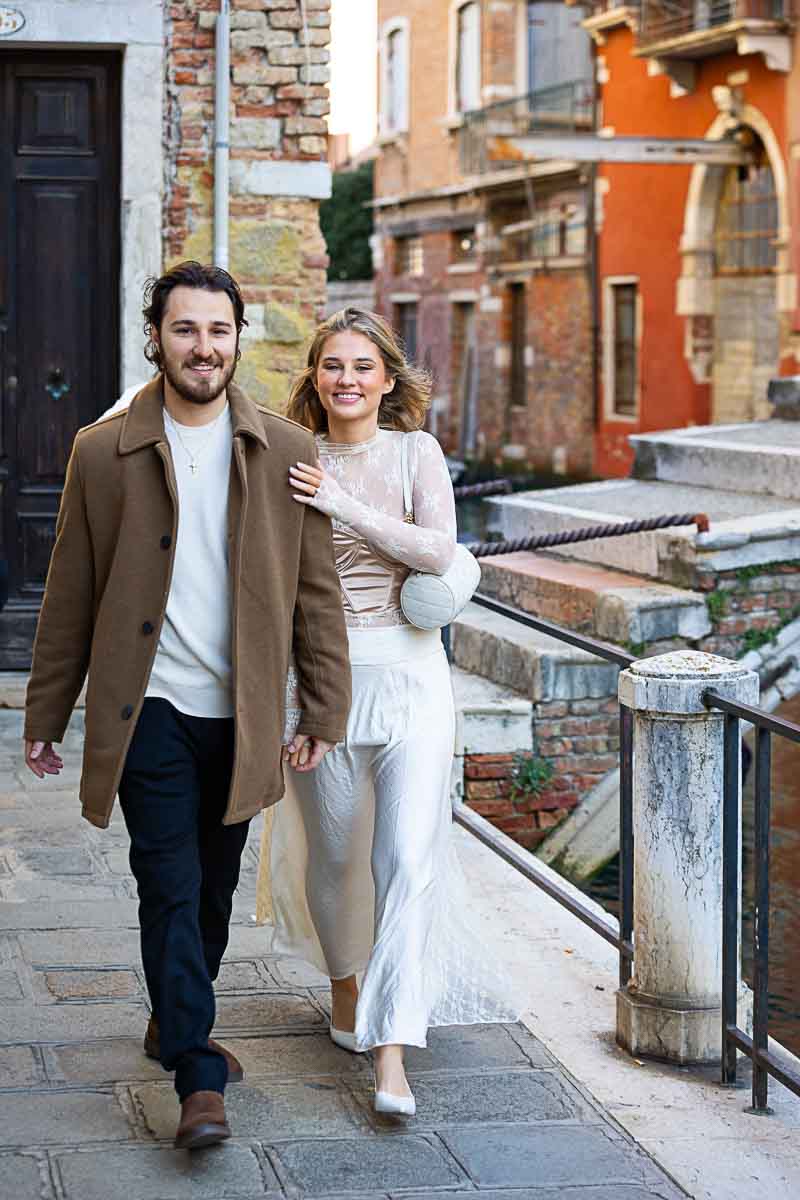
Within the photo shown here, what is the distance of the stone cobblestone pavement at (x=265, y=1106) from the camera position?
128 inches

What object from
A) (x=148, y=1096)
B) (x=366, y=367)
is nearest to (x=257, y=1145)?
(x=148, y=1096)

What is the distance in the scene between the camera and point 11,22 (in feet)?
25.8

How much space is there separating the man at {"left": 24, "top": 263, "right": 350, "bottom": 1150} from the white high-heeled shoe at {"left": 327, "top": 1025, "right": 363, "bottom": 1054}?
1.95ft

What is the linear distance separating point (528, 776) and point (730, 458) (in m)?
4.02

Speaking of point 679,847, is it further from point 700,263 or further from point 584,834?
point 700,263

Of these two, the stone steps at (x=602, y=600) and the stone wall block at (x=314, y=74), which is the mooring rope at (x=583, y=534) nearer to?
the stone steps at (x=602, y=600)

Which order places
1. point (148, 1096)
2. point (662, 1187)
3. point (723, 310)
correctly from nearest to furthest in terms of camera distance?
point (662, 1187), point (148, 1096), point (723, 310)

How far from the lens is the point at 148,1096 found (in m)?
3.65

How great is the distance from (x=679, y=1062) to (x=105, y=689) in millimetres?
1566

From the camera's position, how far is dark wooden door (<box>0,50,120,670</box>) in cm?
818

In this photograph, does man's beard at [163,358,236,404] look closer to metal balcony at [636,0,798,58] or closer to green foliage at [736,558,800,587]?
green foliage at [736,558,800,587]

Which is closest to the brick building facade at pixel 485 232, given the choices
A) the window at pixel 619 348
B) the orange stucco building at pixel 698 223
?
the window at pixel 619 348

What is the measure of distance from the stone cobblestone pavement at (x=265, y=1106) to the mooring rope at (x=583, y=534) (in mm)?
3669

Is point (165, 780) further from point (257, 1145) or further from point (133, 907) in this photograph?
point (133, 907)
